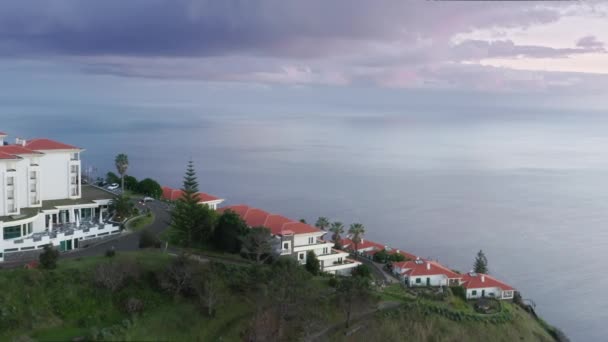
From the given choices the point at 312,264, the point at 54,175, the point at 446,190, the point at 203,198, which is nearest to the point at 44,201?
the point at 54,175

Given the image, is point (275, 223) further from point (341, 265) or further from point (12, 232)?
point (12, 232)

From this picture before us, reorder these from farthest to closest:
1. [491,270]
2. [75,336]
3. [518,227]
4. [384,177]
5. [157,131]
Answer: [157,131], [384,177], [518,227], [491,270], [75,336]

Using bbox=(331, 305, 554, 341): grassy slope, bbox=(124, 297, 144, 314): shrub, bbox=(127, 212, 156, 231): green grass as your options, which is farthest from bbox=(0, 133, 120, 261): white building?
bbox=(331, 305, 554, 341): grassy slope

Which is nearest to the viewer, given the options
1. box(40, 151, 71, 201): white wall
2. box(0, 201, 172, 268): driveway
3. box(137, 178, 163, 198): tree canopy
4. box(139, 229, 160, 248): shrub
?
box(0, 201, 172, 268): driveway

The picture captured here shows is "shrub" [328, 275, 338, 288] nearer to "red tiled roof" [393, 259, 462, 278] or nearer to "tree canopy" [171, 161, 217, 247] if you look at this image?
"red tiled roof" [393, 259, 462, 278]

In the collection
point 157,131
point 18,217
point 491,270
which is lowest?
point 491,270

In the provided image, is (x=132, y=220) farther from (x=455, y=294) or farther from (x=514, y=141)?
(x=514, y=141)

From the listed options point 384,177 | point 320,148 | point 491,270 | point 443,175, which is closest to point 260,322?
point 491,270
